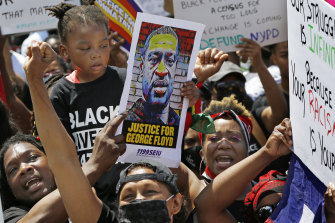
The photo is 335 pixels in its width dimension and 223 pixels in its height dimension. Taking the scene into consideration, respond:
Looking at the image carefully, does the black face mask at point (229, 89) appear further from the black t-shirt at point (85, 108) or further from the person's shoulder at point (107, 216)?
the person's shoulder at point (107, 216)

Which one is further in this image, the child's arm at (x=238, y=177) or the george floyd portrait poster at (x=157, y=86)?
the george floyd portrait poster at (x=157, y=86)

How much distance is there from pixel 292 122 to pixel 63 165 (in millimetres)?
1035

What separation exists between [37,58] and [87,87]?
2.57 feet

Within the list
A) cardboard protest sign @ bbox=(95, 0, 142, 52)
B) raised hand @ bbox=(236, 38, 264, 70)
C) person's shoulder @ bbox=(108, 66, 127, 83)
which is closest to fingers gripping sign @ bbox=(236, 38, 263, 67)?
raised hand @ bbox=(236, 38, 264, 70)

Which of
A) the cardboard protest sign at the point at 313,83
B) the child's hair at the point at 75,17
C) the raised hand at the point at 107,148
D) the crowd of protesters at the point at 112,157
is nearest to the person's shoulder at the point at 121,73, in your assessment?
the crowd of protesters at the point at 112,157

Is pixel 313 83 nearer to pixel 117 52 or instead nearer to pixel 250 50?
pixel 250 50

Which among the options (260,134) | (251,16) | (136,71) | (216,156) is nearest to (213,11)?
(251,16)

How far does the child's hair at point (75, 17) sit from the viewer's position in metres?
3.79

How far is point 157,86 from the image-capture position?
11.5 feet

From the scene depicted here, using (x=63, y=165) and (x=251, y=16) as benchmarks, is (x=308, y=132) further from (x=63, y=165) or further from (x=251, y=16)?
(x=251, y=16)

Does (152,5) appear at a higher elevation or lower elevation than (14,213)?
higher

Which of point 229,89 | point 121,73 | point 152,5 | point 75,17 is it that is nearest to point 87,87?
point 121,73

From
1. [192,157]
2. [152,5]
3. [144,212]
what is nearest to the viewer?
[144,212]

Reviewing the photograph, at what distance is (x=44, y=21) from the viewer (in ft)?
18.4
